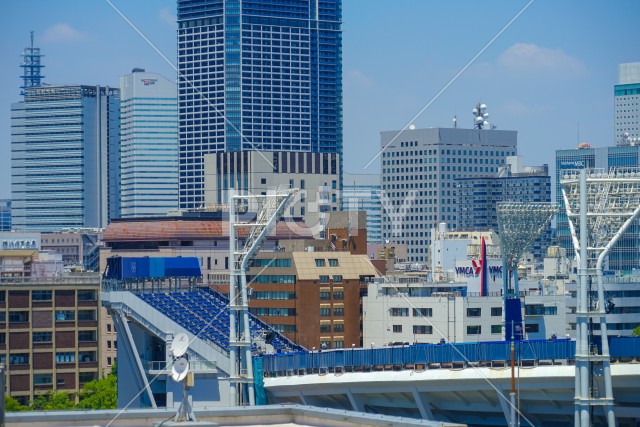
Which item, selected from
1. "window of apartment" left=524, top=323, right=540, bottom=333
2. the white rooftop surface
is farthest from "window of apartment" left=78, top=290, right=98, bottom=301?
the white rooftop surface

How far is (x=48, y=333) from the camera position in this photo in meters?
125

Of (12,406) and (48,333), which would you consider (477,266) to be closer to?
(48,333)

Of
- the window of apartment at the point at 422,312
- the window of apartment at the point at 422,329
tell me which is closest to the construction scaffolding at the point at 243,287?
the window of apartment at the point at 422,329

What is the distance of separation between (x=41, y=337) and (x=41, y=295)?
11.0 feet

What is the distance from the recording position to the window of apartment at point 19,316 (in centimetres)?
12431

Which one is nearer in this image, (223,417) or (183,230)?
(223,417)

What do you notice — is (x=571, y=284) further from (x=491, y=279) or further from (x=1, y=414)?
(x=1, y=414)

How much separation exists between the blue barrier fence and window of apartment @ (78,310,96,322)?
1679 inches

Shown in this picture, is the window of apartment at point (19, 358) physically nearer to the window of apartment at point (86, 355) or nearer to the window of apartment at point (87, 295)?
the window of apartment at point (86, 355)

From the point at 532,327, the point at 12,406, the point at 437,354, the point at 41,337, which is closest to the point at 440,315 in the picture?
the point at 532,327

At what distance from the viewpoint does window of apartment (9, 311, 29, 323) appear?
4894 inches

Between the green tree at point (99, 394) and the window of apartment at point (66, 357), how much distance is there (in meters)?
3.11

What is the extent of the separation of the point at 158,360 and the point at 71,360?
29790mm

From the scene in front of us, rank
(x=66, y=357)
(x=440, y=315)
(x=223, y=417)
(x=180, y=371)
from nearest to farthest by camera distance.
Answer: (x=180, y=371), (x=223, y=417), (x=440, y=315), (x=66, y=357)
